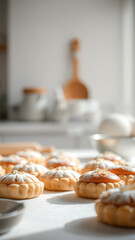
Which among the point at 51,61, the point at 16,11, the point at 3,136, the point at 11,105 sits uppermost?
the point at 16,11

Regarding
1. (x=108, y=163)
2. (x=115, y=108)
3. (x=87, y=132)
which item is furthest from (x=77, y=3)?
(x=108, y=163)

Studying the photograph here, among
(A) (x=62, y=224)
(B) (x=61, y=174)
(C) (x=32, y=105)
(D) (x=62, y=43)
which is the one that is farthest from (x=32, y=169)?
(D) (x=62, y=43)

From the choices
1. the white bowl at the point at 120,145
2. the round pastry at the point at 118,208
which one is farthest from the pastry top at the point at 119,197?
the white bowl at the point at 120,145

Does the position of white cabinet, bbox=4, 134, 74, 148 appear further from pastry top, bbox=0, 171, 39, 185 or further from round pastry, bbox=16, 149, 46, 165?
pastry top, bbox=0, 171, 39, 185

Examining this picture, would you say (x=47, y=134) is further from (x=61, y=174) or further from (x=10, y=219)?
(x=10, y=219)

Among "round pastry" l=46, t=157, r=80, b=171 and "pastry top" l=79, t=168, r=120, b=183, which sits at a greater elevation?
"pastry top" l=79, t=168, r=120, b=183

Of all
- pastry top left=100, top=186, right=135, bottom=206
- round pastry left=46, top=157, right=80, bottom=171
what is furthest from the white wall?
pastry top left=100, top=186, right=135, bottom=206

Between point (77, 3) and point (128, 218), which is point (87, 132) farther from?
point (128, 218)
